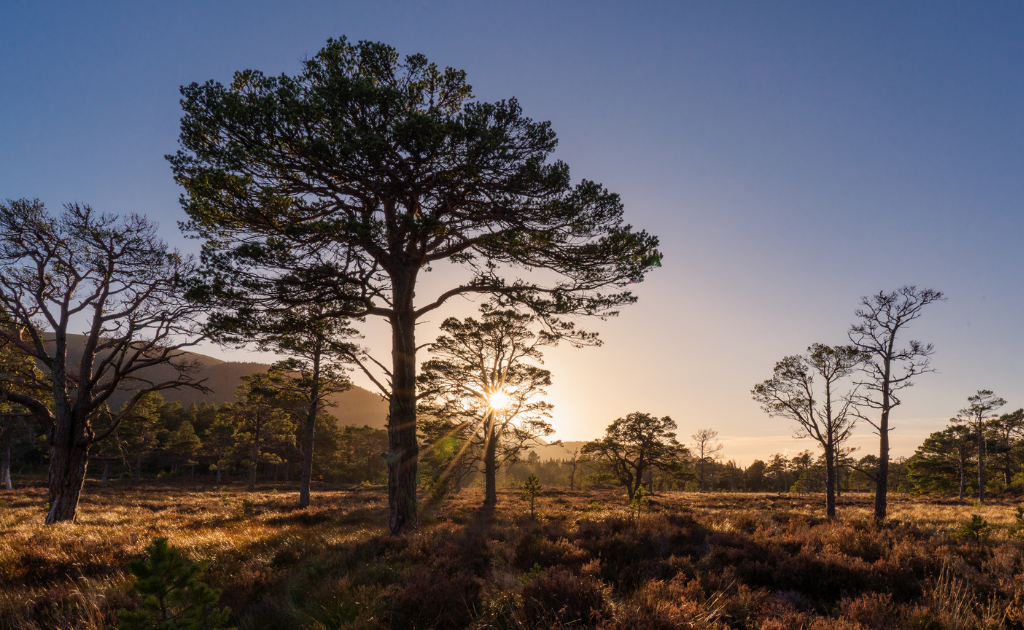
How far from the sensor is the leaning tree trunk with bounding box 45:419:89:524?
12273mm

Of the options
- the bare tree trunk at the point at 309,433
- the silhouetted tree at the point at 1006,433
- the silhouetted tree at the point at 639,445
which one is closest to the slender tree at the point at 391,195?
the bare tree trunk at the point at 309,433

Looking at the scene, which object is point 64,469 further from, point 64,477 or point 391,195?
point 391,195

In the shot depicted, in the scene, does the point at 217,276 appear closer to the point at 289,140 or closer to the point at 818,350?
the point at 289,140

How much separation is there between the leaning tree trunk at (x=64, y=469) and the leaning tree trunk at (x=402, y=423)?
34.1 feet

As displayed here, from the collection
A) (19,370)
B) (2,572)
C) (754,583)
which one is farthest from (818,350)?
A: (19,370)

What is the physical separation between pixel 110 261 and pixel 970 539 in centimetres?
2304

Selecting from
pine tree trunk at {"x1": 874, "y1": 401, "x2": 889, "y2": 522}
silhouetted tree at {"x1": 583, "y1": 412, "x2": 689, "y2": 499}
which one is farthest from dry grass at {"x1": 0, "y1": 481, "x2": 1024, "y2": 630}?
silhouetted tree at {"x1": 583, "y1": 412, "x2": 689, "y2": 499}

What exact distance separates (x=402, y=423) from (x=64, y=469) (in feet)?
37.3

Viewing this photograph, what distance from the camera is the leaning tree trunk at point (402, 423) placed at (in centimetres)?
944

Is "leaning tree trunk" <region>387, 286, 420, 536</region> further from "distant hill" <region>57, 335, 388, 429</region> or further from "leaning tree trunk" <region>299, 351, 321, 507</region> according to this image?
"distant hill" <region>57, 335, 388, 429</region>

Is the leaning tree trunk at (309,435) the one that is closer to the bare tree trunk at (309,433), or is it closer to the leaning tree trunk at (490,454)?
the bare tree trunk at (309,433)

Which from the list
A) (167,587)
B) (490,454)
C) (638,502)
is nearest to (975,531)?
(638,502)

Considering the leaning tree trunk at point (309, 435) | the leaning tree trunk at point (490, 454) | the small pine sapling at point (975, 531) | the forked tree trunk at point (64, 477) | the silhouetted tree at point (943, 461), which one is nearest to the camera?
the small pine sapling at point (975, 531)

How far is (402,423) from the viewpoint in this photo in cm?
949
